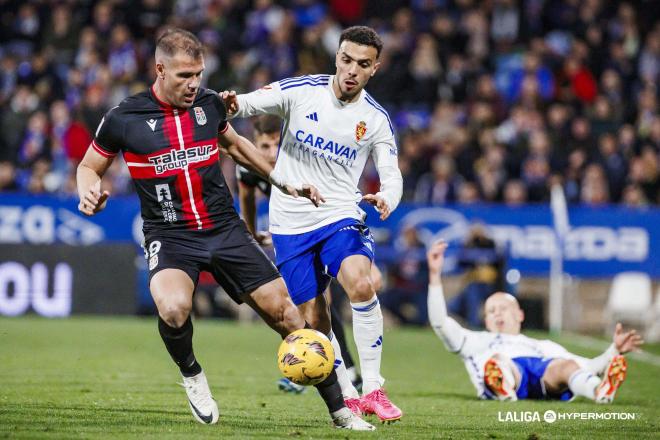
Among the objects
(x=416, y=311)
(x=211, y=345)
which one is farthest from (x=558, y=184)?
(x=211, y=345)

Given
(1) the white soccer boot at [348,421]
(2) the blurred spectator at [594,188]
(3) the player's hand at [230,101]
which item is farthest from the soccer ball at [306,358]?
(2) the blurred spectator at [594,188]

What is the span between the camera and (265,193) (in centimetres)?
1004

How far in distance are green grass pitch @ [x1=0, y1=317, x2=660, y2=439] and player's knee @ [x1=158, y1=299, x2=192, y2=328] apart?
0.67 meters

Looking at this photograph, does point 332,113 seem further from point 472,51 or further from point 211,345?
point 472,51

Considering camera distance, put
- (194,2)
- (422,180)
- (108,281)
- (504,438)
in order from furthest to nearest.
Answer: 1. (194,2)
2. (422,180)
3. (108,281)
4. (504,438)

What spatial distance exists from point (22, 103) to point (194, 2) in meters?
4.54

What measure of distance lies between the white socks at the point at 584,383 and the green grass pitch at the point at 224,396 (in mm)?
112

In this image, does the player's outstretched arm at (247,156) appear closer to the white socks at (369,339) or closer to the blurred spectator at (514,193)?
the white socks at (369,339)

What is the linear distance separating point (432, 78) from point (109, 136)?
48.0 ft

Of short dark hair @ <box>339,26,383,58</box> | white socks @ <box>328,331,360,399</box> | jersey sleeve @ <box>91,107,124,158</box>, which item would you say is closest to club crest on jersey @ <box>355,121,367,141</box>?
short dark hair @ <box>339,26,383,58</box>

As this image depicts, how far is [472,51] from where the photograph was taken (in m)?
22.2

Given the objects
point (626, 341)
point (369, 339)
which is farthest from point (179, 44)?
point (626, 341)

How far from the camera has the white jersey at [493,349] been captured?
958cm

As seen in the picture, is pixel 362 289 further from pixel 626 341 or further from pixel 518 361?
pixel 626 341
